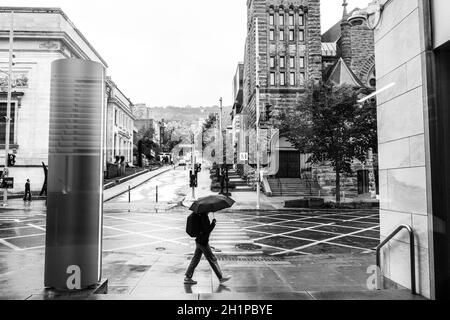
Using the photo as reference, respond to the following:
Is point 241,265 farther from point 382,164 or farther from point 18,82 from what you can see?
point 18,82

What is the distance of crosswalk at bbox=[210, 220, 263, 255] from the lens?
9766 millimetres

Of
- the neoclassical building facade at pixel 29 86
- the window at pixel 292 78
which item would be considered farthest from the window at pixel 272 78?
the neoclassical building facade at pixel 29 86

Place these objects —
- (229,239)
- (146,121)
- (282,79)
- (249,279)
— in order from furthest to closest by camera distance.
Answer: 1. (146,121)
2. (282,79)
3. (229,239)
4. (249,279)

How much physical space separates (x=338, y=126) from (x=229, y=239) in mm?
15727

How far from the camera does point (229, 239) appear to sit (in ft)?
38.0

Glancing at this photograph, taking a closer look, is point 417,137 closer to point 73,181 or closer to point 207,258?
point 207,258

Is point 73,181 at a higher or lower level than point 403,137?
lower

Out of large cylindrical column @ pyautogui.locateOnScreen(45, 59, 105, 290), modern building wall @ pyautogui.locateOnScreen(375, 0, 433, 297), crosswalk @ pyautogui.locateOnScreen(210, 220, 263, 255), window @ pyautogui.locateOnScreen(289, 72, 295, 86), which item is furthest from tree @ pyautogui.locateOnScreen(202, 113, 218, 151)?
large cylindrical column @ pyautogui.locateOnScreen(45, 59, 105, 290)

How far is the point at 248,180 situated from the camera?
38344mm

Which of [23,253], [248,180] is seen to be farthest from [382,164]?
[248,180]

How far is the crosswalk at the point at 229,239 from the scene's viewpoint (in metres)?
9.77

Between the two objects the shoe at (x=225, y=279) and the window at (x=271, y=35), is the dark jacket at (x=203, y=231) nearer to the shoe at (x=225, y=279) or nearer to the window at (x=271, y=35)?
the shoe at (x=225, y=279)

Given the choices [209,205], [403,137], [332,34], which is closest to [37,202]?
[209,205]

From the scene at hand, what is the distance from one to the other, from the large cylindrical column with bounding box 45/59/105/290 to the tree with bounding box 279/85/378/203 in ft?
→ 69.6
